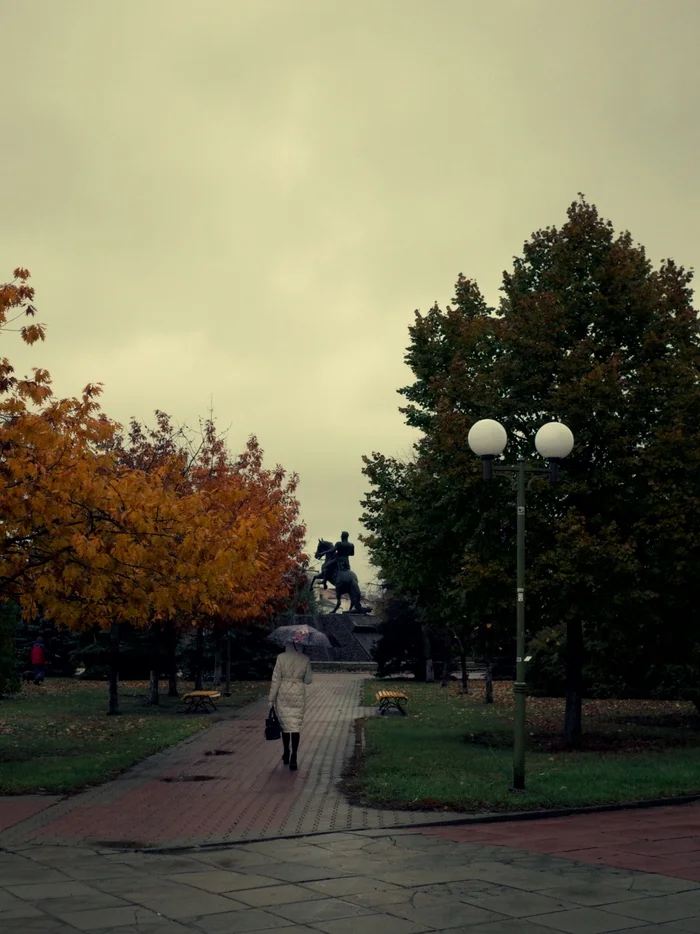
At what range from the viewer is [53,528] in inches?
547

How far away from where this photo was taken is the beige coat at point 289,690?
14922mm

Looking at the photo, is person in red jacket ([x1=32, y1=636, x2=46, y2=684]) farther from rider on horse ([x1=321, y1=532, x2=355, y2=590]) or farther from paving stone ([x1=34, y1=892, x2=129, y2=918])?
paving stone ([x1=34, y1=892, x2=129, y2=918])

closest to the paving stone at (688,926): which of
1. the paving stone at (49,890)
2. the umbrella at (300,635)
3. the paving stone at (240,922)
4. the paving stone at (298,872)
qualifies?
the paving stone at (240,922)

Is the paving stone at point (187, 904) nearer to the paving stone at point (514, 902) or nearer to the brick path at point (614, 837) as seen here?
the paving stone at point (514, 902)

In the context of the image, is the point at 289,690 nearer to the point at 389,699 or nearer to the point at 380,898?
the point at 380,898

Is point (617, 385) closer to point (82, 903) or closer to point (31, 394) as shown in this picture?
point (31, 394)

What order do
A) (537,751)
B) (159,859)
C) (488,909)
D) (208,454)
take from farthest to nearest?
(208,454), (537,751), (159,859), (488,909)

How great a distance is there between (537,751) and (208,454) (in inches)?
781

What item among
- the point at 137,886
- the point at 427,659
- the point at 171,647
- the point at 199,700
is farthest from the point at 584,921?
the point at 427,659

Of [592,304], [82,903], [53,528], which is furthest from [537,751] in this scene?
[82,903]

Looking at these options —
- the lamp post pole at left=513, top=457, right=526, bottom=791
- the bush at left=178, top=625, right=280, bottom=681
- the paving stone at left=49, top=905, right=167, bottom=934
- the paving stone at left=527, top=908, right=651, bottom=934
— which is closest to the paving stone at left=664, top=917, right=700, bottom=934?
the paving stone at left=527, top=908, right=651, bottom=934

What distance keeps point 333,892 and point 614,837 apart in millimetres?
3488

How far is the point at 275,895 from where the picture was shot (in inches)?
295

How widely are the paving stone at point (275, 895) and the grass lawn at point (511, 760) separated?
4063 mm
